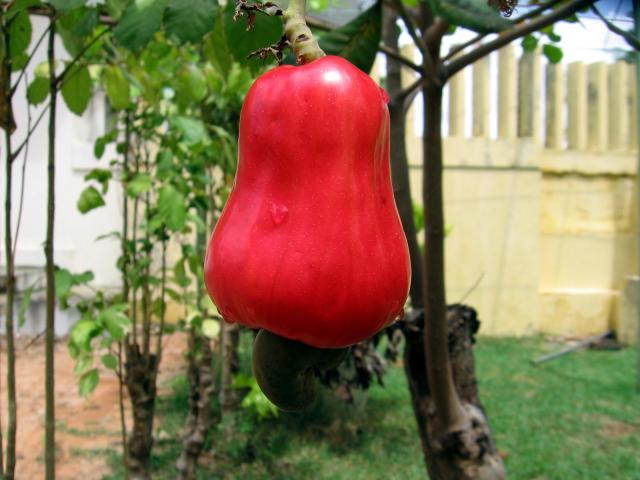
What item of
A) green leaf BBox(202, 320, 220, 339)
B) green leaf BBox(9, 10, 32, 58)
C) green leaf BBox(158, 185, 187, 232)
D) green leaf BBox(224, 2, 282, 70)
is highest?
green leaf BBox(9, 10, 32, 58)

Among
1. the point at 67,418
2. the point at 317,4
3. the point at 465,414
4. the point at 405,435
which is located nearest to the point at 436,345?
the point at 465,414

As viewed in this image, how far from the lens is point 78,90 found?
116 cm

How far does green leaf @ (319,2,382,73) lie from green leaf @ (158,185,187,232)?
912mm

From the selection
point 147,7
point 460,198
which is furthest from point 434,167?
point 460,198

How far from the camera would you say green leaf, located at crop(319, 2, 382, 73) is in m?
0.74

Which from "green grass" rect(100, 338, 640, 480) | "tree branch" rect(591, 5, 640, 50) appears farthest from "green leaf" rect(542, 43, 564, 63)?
"green grass" rect(100, 338, 640, 480)

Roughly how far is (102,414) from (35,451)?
47 cm

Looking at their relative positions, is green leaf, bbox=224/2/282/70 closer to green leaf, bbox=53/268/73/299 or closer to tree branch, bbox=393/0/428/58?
tree branch, bbox=393/0/428/58

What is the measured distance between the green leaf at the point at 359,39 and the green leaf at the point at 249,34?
6 cm

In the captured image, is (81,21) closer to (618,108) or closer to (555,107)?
(555,107)

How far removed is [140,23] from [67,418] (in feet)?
8.48

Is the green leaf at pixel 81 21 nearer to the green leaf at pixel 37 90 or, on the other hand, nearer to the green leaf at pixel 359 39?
the green leaf at pixel 37 90

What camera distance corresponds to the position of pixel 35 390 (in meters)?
3.28

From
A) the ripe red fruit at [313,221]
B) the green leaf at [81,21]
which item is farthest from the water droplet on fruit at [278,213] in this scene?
the green leaf at [81,21]
